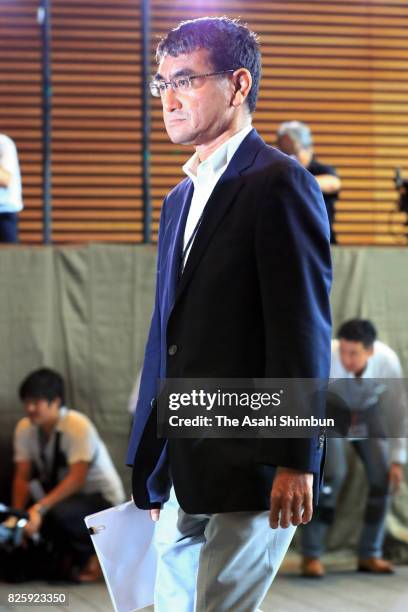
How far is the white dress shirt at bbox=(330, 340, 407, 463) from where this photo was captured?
5.40 metres

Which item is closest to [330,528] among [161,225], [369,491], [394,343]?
[369,491]

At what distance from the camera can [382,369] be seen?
5.42 meters

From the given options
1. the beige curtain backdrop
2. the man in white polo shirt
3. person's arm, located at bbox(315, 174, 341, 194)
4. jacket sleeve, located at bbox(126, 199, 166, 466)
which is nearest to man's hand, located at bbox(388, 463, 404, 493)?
the beige curtain backdrop

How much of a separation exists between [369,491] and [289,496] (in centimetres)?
395

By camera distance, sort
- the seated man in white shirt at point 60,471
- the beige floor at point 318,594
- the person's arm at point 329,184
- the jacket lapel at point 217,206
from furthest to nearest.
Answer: the person's arm at point 329,184
the seated man in white shirt at point 60,471
the beige floor at point 318,594
the jacket lapel at point 217,206

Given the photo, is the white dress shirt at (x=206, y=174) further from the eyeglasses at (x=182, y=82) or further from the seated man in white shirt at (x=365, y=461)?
the seated man in white shirt at (x=365, y=461)

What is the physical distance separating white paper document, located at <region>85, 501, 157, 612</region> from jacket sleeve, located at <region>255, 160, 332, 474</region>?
44 centimetres

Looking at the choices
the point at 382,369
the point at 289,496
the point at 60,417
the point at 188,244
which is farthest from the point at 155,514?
the point at 382,369

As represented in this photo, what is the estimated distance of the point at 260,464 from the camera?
1797 millimetres

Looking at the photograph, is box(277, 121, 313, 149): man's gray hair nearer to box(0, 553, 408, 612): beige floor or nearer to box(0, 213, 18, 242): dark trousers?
box(0, 213, 18, 242): dark trousers

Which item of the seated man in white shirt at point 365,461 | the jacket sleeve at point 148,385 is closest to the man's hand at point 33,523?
the seated man in white shirt at point 365,461

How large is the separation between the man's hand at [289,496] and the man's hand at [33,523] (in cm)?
339

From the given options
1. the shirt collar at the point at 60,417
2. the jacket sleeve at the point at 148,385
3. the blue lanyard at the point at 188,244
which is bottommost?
the shirt collar at the point at 60,417

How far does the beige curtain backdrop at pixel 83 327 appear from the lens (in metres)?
5.46
